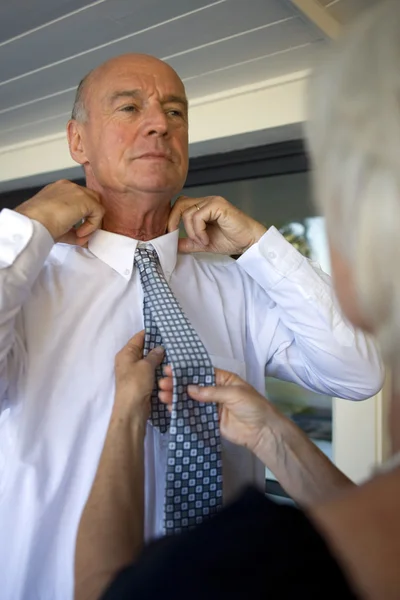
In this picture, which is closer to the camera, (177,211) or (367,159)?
(367,159)

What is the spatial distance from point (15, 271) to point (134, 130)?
15.7 inches

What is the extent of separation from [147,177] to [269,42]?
0.78 m

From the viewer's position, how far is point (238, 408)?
882mm

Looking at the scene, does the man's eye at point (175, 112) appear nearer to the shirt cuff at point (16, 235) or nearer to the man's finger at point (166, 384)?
the shirt cuff at point (16, 235)

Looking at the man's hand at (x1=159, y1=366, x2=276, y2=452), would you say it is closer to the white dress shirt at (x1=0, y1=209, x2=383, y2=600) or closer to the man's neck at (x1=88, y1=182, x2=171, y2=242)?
the white dress shirt at (x1=0, y1=209, x2=383, y2=600)

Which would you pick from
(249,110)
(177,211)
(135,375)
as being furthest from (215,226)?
(249,110)

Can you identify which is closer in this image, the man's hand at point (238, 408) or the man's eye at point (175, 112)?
the man's hand at point (238, 408)

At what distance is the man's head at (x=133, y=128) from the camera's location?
1058mm

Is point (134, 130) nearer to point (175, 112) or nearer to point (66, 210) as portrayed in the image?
point (175, 112)

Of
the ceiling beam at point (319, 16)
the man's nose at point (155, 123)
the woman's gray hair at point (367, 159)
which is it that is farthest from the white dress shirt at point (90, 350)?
the ceiling beam at point (319, 16)

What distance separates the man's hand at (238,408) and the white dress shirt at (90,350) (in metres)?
0.11

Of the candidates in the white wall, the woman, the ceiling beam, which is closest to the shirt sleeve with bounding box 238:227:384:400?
the woman

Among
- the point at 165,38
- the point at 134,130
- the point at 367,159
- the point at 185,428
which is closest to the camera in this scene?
the point at 367,159

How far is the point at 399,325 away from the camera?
20.7 inches
